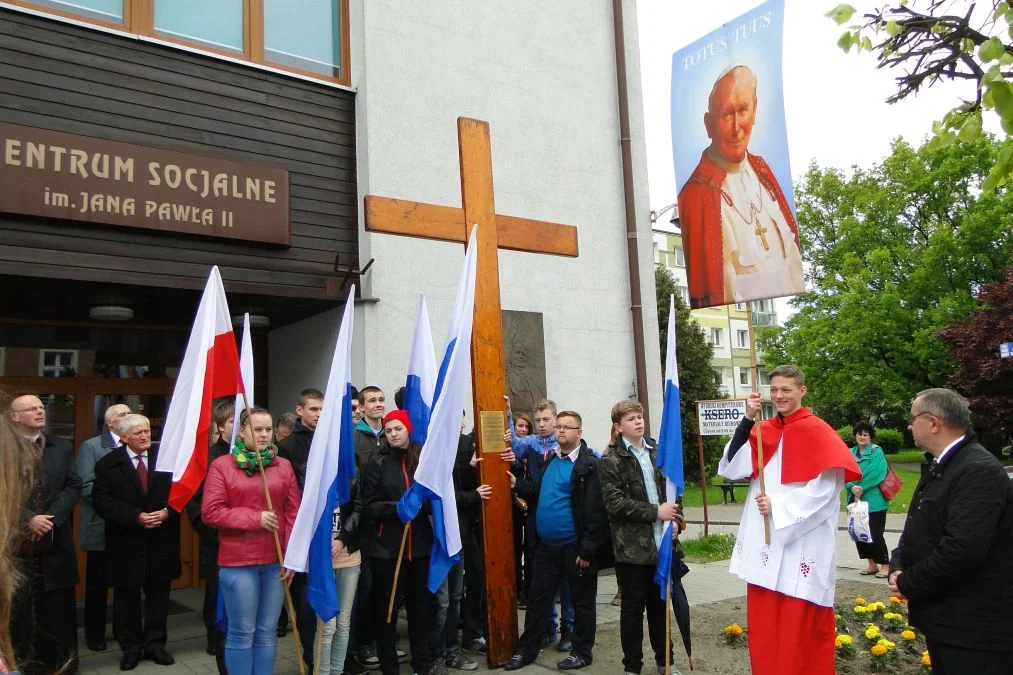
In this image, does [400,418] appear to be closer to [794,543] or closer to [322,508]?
[322,508]

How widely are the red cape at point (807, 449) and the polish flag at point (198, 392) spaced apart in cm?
343

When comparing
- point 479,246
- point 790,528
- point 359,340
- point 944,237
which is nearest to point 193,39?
point 359,340

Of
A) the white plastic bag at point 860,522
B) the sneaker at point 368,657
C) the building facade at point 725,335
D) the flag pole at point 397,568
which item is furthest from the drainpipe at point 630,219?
the building facade at point 725,335

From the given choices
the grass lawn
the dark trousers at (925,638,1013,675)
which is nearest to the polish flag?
the dark trousers at (925,638,1013,675)

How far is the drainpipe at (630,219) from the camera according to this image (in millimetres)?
10555

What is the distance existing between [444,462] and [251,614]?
4.93 feet

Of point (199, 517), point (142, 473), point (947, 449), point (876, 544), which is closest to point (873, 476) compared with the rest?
point (876, 544)

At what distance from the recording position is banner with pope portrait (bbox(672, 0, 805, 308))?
25.0 feet

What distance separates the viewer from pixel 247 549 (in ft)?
16.2

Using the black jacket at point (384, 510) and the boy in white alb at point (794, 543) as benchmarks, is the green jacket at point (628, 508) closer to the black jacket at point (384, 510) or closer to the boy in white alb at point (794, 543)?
the boy in white alb at point (794, 543)

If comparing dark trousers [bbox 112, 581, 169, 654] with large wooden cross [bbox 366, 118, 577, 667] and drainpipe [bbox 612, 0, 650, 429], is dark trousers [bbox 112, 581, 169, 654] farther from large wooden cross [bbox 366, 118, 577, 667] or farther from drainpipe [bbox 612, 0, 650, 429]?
drainpipe [bbox 612, 0, 650, 429]

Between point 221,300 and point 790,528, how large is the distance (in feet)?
12.7

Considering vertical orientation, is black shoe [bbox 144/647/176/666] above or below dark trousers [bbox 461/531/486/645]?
below

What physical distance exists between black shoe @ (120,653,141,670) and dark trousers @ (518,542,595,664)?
2918 mm
